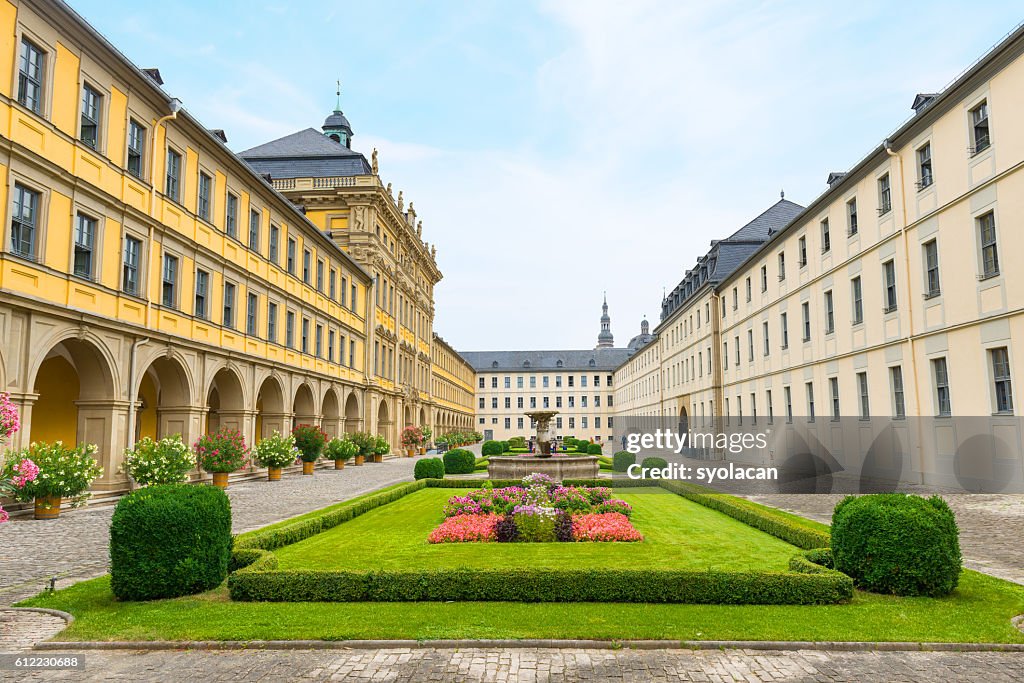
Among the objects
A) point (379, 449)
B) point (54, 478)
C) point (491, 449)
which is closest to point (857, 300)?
point (54, 478)

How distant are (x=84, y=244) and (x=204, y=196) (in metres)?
7.07

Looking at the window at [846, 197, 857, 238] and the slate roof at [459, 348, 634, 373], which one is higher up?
the slate roof at [459, 348, 634, 373]

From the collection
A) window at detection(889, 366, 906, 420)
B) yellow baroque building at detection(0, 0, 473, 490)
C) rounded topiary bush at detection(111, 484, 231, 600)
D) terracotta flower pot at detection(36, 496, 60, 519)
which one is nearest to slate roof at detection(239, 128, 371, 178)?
yellow baroque building at detection(0, 0, 473, 490)

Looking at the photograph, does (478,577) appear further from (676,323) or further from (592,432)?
(592,432)

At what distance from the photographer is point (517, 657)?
6.42 m

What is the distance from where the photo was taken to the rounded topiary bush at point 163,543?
25.8 ft

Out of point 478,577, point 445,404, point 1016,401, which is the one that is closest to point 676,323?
point 445,404

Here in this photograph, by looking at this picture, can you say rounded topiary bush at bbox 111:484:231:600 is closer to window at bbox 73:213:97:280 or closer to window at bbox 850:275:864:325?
window at bbox 73:213:97:280

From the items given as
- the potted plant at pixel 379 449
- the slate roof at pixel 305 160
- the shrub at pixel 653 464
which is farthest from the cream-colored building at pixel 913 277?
the slate roof at pixel 305 160

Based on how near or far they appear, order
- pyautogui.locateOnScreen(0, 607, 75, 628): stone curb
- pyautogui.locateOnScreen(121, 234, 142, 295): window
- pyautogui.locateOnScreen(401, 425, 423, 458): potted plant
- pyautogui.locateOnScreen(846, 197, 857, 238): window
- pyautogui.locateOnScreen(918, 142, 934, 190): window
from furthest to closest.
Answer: pyautogui.locateOnScreen(401, 425, 423, 458): potted plant
pyautogui.locateOnScreen(846, 197, 857, 238): window
pyautogui.locateOnScreen(918, 142, 934, 190): window
pyautogui.locateOnScreen(121, 234, 142, 295): window
pyautogui.locateOnScreen(0, 607, 75, 628): stone curb

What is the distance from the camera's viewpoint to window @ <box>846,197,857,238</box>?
2561 centimetres

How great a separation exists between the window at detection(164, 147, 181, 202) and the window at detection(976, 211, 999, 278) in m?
24.1

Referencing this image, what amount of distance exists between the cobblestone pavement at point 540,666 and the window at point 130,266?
48.7ft

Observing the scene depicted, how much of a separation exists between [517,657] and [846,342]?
949 inches
